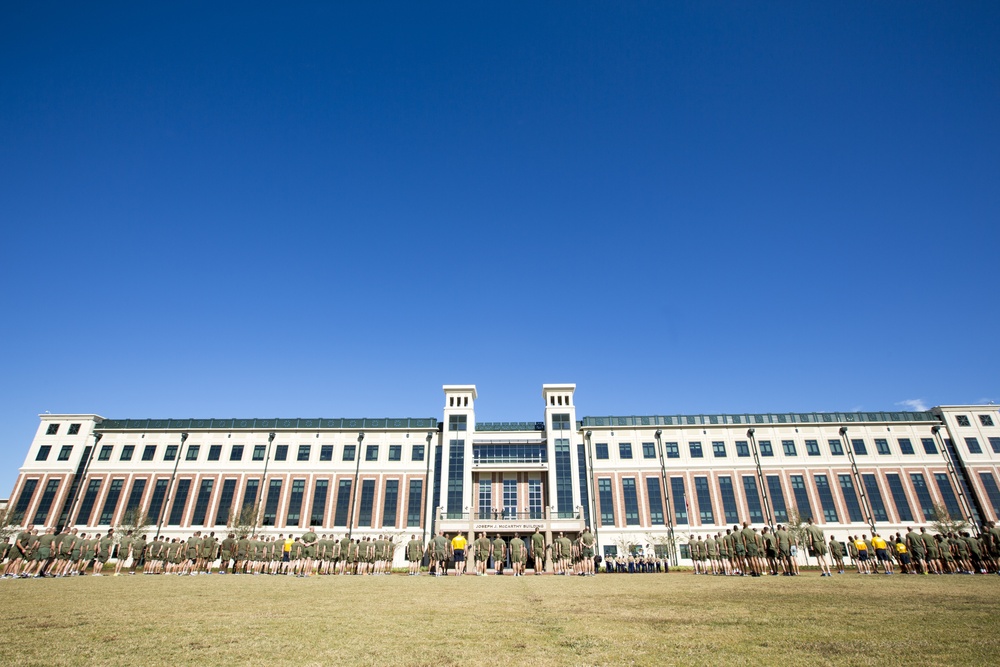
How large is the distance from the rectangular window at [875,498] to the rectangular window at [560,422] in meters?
28.5

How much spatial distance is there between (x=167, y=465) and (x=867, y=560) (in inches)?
2310

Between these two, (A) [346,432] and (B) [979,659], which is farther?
(A) [346,432]

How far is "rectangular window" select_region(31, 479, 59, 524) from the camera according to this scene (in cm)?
4969

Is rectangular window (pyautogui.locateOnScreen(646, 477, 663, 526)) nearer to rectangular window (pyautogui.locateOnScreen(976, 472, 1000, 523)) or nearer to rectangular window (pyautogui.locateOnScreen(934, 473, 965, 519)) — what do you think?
rectangular window (pyautogui.locateOnScreen(934, 473, 965, 519))

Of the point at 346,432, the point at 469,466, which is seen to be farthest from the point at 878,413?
the point at 346,432

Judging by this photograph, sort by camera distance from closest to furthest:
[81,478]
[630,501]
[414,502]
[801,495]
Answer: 1. [801,495]
2. [630,501]
3. [414,502]
4. [81,478]

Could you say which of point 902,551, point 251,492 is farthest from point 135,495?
point 902,551

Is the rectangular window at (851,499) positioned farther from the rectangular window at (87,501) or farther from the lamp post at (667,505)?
the rectangular window at (87,501)

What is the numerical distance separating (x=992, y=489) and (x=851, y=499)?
42.2 feet

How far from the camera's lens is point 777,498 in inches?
1906

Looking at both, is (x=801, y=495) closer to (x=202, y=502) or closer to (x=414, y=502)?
(x=414, y=502)

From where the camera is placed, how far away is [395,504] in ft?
162

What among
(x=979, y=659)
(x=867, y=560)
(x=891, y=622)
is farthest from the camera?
(x=867, y=560)

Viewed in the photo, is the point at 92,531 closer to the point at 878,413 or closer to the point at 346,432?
the point at 346,432
